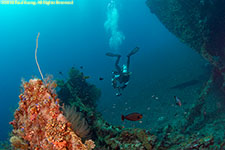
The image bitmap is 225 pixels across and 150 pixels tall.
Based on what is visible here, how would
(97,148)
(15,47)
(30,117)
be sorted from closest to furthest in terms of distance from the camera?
1. (30,117)
2. (97,148)
3. (15,47)

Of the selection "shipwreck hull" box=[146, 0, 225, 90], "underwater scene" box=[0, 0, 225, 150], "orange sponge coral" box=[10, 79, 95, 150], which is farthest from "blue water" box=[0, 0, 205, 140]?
"orange sponge coral" box=[10, 79, 95, 150]

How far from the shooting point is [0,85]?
9594 cm

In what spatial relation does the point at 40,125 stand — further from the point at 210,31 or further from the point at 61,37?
the point at 61,37

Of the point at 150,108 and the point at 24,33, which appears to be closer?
the point at 150,108

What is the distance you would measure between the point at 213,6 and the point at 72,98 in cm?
867

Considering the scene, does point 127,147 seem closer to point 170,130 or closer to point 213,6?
point 170,130

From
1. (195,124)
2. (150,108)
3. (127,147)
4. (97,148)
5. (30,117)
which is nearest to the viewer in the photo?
(30,117)

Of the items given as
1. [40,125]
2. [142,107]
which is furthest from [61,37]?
[40,125]

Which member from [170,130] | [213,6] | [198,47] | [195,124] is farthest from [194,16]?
[170,130]

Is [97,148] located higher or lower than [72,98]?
lower

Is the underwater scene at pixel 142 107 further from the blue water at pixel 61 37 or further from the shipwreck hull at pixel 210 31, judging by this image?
the blue water at pixel 61 37

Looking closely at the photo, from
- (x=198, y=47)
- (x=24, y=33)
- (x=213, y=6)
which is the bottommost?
(x=198, y=47)

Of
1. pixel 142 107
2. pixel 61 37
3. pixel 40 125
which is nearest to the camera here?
pixel 40 125

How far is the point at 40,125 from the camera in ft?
7.08
